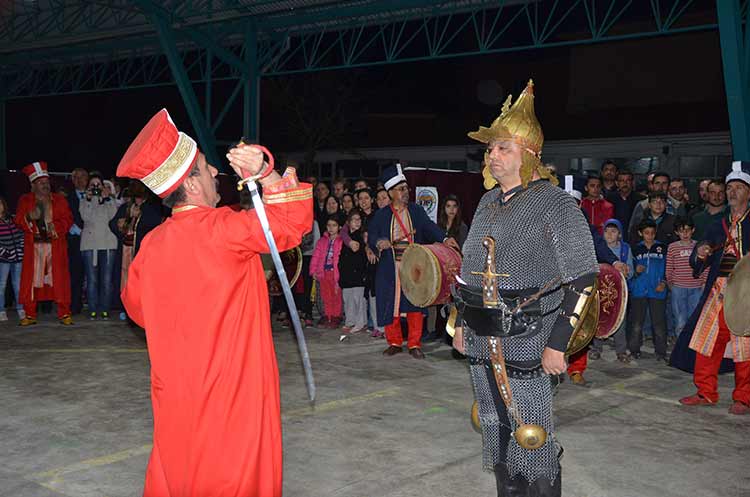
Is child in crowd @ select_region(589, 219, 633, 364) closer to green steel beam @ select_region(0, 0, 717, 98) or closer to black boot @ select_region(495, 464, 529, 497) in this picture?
black boot @ select_region(495, 464, 529, 497)

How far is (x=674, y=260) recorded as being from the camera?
8.77m

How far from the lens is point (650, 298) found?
8.91 metres

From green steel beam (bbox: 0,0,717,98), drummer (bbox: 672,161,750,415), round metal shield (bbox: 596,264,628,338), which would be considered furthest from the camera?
green steel beam (bbox: 0,0,717,98)

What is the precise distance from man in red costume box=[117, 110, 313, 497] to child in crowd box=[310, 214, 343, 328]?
770 centimetres

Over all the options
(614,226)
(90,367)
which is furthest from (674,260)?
(90,367)

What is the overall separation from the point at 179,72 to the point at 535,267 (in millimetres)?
16908

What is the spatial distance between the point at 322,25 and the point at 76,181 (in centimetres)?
959

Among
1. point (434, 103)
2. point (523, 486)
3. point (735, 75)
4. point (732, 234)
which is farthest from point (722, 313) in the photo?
point (434, 103)

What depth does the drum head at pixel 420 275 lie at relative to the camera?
792 cm

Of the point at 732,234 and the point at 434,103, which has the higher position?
the point at 434,103

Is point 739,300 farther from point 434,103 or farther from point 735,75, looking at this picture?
point 434,103

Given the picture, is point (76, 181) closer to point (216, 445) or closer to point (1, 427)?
point (1, 427)

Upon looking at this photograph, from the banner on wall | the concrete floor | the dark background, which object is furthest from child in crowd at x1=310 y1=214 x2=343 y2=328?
the dark background

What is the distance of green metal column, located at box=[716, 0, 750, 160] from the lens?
11.6m
